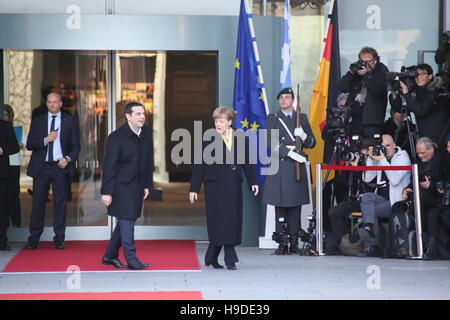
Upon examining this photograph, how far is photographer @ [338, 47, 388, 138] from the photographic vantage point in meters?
11.8

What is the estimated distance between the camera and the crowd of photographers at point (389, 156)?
11.2m

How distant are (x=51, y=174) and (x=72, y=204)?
1.57m

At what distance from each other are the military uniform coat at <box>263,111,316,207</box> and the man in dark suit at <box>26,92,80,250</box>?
2.36 m

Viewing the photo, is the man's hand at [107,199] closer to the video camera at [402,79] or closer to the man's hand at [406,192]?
the man's hand at [406,192]

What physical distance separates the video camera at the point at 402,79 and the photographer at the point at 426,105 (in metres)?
0.04

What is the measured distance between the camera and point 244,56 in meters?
12.3

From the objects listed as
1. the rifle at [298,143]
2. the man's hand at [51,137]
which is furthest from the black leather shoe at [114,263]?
the rifle at [298,143]

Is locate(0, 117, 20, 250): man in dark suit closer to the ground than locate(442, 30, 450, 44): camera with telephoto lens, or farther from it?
closer to the ground

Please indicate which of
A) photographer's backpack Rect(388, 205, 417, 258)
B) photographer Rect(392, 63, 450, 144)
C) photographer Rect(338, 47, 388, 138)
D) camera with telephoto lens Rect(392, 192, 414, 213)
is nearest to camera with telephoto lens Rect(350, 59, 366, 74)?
photographer Rect(338, 47, 388, 138)

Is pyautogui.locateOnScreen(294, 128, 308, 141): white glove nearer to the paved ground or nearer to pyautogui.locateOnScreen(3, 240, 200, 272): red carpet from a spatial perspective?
the paved ground

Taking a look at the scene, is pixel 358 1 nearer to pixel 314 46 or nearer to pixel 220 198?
pixel 314 46

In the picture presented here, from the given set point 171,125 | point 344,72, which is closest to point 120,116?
point 171,125

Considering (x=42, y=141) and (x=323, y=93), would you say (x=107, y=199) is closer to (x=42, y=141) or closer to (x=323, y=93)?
(x=42, y=141)

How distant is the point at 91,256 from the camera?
37.7 ft
